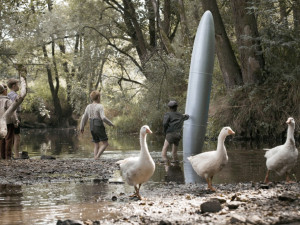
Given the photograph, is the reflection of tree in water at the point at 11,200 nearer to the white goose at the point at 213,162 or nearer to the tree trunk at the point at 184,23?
the white goose at the point at 213,162

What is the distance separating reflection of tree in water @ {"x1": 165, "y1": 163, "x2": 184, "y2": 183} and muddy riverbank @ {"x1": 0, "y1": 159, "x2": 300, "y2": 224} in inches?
22.8

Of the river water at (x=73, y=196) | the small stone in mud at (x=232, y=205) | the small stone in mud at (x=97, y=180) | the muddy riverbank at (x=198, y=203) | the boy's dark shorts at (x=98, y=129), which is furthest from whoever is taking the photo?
the boy's dark shorts at (x=98, y=129)

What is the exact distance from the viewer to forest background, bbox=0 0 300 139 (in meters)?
19.3

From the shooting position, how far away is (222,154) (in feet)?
28.0

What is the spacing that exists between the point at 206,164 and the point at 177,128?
559 centimetres

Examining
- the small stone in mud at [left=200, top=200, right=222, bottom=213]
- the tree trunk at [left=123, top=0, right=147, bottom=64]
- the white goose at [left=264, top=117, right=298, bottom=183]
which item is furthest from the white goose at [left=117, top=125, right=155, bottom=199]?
the tree trunk at [left=123, top=0, right=147, bottom=64]

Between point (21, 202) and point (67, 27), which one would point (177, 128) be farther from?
point (67, 27)

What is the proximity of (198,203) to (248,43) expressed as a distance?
541 inches

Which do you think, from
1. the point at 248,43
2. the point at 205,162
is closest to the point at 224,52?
the point at 248,43

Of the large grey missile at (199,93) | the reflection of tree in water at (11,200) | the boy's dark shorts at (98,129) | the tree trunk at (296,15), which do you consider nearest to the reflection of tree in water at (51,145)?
the boy's dark shorts at (98,129)

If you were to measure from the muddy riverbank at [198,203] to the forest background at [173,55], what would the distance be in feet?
15.1

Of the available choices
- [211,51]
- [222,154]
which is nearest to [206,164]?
[222,154]

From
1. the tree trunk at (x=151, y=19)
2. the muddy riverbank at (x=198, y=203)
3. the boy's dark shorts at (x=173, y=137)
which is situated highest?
the tree trunk at (x=151, y=19)

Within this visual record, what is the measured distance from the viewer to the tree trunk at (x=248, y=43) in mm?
20078
